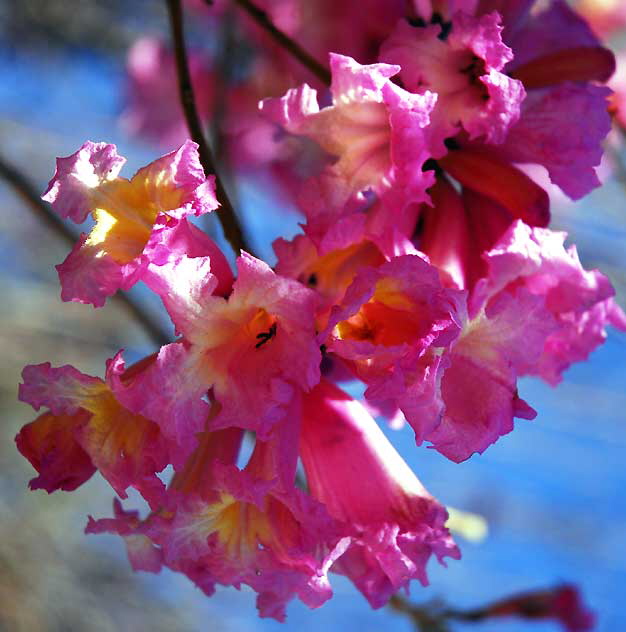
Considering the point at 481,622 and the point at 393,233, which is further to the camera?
the point at 481,622

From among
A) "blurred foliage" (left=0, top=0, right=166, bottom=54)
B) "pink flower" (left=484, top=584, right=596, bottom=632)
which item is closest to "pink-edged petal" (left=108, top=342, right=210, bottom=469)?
"pink flower" (left=484, top=584, right=596, bottom=632)

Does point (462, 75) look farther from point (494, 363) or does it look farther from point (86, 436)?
point (86, 436)

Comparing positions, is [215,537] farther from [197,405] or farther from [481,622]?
[481,622]

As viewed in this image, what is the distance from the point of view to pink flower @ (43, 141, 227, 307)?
0.51 m

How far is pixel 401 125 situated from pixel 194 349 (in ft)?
0.60

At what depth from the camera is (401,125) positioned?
1.84 ft

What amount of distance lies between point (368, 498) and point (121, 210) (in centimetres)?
24

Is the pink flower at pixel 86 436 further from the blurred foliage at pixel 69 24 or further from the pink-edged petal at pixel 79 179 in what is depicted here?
the blurred foliage at pixel 69 24

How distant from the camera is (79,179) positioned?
533mm

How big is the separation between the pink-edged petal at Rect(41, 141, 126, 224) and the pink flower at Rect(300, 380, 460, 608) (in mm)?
193

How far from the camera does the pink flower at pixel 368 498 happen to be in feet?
1.90

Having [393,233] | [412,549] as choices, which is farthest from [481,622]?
[393,233]

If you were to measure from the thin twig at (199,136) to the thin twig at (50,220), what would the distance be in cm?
21

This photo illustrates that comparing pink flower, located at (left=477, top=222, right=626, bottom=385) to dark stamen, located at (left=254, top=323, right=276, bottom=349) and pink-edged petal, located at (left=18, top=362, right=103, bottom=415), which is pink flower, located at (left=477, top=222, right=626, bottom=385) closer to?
dark stamen, located at (left=254, top=323, right=276, bottom=349)
